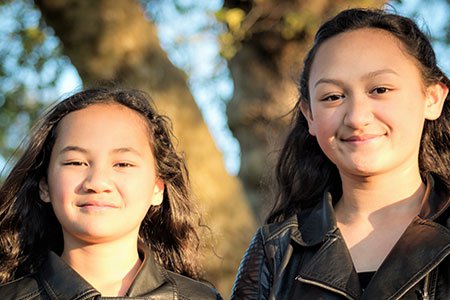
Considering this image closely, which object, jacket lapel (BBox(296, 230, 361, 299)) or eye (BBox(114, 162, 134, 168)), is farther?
eye (BBox(114, 162, 134, 168))

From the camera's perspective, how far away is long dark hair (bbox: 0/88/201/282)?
3.51 meters

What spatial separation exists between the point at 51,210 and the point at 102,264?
15.8 inches

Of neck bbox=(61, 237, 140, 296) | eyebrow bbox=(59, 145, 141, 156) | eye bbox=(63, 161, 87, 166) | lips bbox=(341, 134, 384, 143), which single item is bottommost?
neck bbox=(61, 237, 140, 296)

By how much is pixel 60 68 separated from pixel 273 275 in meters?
6.25

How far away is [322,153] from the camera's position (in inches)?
147

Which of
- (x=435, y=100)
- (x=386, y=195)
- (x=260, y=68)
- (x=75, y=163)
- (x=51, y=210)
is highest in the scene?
(x=260, y=68)

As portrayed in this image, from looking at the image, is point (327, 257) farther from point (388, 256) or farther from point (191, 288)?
point (191, 288)

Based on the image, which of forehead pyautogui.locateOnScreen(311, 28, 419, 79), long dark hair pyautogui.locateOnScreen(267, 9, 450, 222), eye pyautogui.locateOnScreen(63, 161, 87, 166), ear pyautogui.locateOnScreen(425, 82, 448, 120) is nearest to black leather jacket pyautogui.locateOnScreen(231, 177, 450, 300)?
long dark hair pyautogui.locateOnScreen(267, 9, 450, 222)

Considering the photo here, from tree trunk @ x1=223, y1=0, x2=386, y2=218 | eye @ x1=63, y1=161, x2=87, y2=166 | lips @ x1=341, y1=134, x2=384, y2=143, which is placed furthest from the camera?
tree trunk @ x1=223, y1=0, x2=386, y2=218

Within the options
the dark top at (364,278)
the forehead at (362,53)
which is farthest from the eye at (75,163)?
the dark top at (364,278)

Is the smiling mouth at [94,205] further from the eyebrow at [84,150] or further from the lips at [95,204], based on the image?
the eyebrow at [84,150]

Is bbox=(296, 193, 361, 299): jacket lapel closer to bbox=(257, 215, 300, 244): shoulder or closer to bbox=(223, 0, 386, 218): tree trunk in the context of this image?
bbox=(257, 215, 300, 244): shoulder

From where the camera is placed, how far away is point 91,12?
6.80 meters

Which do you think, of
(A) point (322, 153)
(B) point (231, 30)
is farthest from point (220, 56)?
(A) point (322, 153)
